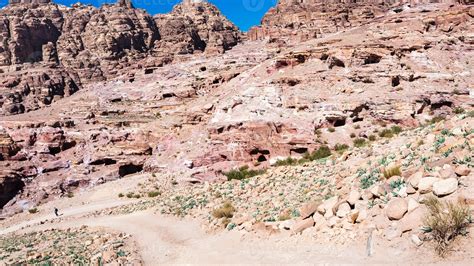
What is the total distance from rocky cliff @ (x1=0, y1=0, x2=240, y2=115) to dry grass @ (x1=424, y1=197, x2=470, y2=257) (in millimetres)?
77672

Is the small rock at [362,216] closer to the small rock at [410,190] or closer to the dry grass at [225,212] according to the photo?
the small rock at [410,190]

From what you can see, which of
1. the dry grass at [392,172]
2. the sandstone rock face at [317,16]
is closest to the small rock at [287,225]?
the dry grass at [392,172]

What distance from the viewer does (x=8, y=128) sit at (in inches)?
1711

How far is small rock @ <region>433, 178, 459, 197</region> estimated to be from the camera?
22.9ft

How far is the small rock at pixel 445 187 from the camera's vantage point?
6.99 m

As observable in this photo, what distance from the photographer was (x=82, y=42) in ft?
318

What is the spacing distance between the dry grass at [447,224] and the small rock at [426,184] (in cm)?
85

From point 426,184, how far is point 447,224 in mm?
1359

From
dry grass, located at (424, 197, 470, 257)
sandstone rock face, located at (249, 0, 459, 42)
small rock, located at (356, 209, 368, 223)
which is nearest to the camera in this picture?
dry grass, located at (424, 197, 470, 257)

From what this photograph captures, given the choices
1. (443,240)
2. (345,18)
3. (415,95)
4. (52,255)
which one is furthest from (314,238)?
(345,18)

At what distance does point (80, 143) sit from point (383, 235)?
3989 centimetres

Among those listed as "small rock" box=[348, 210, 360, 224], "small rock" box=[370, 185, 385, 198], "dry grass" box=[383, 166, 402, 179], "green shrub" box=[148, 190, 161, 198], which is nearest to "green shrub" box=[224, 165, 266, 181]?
"green shrub" box=[148, 190, 161, 198]

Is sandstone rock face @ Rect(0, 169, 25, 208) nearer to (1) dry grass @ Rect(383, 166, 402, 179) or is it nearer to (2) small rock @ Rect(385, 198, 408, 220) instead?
(1) dry grass @ Rect(383, 166, 402, 179)

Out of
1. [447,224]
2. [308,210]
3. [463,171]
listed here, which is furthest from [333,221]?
[463,171]
